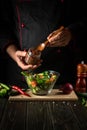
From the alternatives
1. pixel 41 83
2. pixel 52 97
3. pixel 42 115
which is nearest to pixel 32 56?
pixel 41 83

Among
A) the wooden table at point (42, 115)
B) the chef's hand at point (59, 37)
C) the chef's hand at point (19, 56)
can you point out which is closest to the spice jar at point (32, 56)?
the chef's hand at point (19, 56)

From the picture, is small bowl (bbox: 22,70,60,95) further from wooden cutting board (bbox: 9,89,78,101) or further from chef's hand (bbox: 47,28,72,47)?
chef's hand (bbox: 47,28,72,47)

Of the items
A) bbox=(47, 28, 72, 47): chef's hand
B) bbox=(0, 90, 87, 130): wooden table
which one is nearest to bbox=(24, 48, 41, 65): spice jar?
bbox=(47, 28, 72, 47): chef's hand

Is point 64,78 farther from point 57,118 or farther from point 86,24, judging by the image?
point 57,118

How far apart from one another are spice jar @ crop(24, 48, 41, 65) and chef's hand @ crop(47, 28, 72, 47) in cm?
17

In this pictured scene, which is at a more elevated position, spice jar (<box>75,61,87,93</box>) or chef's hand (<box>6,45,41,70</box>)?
chef's hand (<box>6,45,41,70</box>)

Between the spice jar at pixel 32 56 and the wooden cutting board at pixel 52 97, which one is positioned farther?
the spice jar at pixel 32 56

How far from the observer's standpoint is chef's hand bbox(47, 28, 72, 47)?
2160 mm

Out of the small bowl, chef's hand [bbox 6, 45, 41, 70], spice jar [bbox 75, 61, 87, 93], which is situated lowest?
spice jar [bbox 75, 61, 87, 93]

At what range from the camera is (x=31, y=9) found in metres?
2.47

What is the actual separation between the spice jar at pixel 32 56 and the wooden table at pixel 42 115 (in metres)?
0.31

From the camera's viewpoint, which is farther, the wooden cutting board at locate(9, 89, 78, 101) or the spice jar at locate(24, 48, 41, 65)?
the spice jar at locate(24, 48, 41, 65)

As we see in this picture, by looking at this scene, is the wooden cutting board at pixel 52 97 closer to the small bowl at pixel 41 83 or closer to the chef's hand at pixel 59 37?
the small bowl at pixel 41 83

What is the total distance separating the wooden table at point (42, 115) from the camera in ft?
4.47
